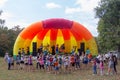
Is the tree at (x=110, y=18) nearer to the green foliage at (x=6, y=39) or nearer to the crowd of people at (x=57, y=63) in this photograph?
the crowd of people at (x=57, y=63)

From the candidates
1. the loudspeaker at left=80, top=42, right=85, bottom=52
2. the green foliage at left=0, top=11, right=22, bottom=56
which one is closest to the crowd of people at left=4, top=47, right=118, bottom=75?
the loudspeaker at left=80, top=42, right=85, bottom=52

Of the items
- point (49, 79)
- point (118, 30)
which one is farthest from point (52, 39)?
point (49, 79)

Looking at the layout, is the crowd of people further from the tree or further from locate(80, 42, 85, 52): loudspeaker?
the tree

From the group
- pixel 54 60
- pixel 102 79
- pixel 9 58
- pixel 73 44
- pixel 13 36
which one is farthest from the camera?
pixel 13 36

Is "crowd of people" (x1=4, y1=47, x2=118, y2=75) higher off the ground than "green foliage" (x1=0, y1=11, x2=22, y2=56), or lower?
lower

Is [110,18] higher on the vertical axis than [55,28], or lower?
higher

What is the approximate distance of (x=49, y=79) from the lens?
59.9ft

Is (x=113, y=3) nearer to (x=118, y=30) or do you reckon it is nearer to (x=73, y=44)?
(x=118, y=30)

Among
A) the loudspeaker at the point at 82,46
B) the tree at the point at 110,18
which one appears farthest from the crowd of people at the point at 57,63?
the tree at the point at 110,18

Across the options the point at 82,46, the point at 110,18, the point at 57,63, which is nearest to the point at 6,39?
the point at 110,18

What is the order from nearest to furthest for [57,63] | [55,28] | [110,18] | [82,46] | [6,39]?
1. [57,63]
2. [55,28]
3. [82,46]
4. [110,18]
5. [6,39]

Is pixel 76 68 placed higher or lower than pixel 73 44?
lower

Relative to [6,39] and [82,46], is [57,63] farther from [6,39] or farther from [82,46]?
[6,39]

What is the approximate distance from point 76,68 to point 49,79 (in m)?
7.59
